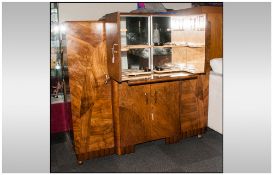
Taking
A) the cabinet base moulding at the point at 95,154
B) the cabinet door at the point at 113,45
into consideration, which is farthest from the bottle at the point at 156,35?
the cabinet base moulding at the point at 95,154

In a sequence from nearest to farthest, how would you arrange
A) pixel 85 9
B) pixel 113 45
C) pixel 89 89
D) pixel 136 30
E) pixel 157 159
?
pixel 113 45
pixel 89 89
pixel 157 159
pixel 136 30
pixel 85 9

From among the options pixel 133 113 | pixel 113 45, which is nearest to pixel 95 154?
pixel 133 113

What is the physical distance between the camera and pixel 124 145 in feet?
10.7

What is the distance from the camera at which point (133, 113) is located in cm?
322

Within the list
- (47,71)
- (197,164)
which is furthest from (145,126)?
(47,71)


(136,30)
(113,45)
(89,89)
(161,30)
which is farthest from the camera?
(161,30)

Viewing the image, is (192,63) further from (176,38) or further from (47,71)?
(47,71)

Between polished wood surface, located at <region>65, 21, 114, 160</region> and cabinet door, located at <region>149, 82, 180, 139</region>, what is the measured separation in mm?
539

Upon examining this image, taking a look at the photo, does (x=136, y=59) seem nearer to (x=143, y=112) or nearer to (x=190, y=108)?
(x=143, y=112)

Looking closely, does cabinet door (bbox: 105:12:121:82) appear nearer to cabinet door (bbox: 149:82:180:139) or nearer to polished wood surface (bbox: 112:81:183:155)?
polished wood surface (bbox: 112:81:183:155)

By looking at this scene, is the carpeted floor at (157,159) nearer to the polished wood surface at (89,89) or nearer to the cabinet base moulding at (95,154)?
the cabinet base moulding at (95,154)

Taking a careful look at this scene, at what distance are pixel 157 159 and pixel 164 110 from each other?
61 cm

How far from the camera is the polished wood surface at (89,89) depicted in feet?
9.49

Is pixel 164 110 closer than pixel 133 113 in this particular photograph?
No
